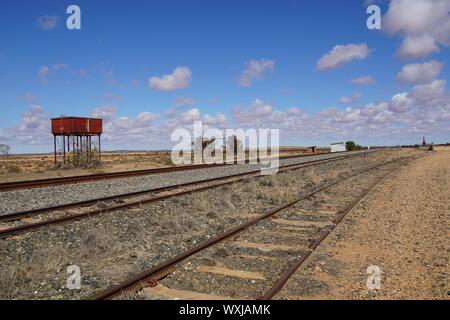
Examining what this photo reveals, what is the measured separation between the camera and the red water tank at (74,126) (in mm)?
37969

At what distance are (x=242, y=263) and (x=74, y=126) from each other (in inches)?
1371

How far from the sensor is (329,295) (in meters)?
5.58

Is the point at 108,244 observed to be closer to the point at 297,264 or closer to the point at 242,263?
the point at 242,263

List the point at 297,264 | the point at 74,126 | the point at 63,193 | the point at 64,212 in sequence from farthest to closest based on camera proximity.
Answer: the point at 74,126 → the point at 63,193 → the point at 64,212 → the point at 297,264

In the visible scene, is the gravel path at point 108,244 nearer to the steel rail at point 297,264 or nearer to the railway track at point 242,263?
the railway track at point 242,263

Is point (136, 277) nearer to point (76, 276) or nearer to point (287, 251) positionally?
point (76, 276)

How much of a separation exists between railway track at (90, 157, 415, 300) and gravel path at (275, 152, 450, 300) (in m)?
0.30

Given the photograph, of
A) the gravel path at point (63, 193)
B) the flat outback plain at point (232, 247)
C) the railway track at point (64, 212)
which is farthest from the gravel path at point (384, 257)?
the gravel path at point (63, 193)

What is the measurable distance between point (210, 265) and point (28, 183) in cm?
1406

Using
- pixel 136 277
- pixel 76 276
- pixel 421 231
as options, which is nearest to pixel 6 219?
pixel 76 276

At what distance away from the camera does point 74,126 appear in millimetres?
38000

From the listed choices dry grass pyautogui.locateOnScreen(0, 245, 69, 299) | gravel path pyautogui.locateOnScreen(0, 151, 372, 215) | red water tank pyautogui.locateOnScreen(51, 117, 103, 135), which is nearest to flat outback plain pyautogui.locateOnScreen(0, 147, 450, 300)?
dry grass pyautogui.locateOnScreen(0, 245, 69, 299)

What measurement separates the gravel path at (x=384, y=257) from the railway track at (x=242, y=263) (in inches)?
11.7

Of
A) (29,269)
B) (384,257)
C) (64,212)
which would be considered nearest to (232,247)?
(384,257)
